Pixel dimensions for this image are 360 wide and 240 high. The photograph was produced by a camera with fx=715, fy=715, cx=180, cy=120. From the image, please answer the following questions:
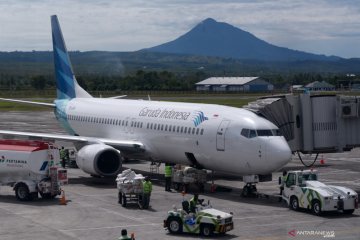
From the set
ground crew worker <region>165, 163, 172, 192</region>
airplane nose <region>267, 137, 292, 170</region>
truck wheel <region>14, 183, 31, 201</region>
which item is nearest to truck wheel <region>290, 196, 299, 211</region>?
airplane nose <region>267, 137, 292, 170</region>

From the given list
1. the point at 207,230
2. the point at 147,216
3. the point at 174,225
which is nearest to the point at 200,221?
the point at 207,230

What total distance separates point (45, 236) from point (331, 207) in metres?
11.4

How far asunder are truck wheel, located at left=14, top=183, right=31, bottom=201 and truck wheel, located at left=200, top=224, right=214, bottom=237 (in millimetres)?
10643

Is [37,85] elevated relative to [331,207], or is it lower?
elevated

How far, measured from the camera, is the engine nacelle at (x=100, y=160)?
38062 millimetres

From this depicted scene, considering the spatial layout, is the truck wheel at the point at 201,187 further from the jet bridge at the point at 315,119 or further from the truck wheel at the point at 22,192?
the truck wheel at the point at 22,192

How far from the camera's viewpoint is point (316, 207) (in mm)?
29016

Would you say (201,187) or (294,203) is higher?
(201,187)

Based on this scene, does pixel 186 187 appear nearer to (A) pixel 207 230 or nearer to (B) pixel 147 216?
(B) pixel 147 216

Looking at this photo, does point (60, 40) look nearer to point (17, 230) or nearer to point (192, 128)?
point (192, 128)

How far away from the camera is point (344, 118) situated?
36.6m

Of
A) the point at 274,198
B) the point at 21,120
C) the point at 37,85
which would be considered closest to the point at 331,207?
the point at 274,198

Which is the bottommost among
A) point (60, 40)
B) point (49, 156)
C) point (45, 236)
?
point (45, 236)

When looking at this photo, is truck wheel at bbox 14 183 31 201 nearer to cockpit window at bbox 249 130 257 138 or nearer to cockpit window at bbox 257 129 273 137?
cockpit window at bbox 249 130 257 138
